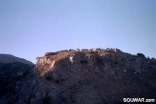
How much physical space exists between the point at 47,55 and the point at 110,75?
1971cm

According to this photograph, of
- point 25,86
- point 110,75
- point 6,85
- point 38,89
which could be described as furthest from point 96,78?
point 6,85

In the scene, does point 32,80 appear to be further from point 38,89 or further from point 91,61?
point 91,61

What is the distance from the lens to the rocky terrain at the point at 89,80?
47500mm

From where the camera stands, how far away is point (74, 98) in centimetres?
4719

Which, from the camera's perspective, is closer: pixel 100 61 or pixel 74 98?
pixel 74 98

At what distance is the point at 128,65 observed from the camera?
55.7 metres

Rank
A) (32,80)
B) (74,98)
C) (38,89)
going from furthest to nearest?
(32,80), (38,89), (74,98)

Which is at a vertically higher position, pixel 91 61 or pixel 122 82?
pixel 91 61

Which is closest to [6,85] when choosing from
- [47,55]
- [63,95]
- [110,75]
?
[47,55]

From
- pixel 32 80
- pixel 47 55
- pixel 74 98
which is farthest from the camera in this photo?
pixel 47 55

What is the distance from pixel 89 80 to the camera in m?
51.4

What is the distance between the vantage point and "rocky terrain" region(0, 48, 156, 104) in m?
47.5

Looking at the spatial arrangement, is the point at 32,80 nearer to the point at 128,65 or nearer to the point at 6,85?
the point at 6,85

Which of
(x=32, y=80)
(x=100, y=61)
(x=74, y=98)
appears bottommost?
(x=74, y=98)
